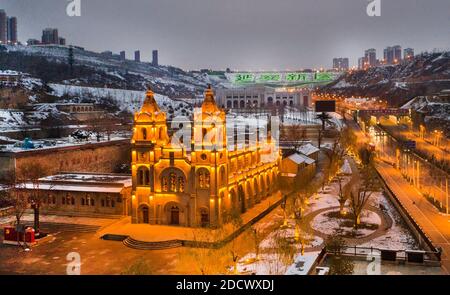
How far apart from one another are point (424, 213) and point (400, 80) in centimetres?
11624

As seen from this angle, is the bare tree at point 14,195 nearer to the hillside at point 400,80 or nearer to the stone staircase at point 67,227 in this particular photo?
the stone staircase at point 67,227

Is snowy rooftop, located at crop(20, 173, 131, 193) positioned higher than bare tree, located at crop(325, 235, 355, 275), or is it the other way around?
snowy rooftop, located at crop(20, 173, 131, 193)

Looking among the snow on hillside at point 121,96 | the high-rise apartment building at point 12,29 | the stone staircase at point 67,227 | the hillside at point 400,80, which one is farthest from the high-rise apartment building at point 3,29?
the stone staircase at point 67,227

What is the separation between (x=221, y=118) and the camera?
29.9m

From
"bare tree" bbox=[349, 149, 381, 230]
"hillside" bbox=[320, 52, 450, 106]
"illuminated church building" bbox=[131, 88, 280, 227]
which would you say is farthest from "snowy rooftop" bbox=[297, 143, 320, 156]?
"hillside" bbox=[320, 52, 450, 106]

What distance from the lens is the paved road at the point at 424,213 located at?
82.2 ft

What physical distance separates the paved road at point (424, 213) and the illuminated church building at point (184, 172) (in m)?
11.0

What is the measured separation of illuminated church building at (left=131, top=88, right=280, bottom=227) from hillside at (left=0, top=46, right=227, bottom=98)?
255 feet

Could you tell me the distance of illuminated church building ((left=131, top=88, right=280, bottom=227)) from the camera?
28.8 m

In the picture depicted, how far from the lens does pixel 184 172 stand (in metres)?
29.3

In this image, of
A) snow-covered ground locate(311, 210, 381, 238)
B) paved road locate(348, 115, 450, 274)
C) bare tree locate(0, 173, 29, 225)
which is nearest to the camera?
paved road locate(348, 115, 450, 274)

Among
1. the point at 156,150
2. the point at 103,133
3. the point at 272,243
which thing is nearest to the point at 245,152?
the point at 156,150

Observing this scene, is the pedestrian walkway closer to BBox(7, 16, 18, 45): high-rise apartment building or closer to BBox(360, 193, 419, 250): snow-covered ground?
BBox(360, 193, 419, 250): snow-covered ground
